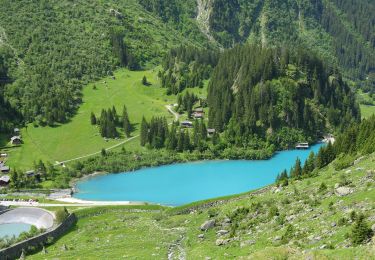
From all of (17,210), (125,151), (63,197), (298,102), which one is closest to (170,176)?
(125,151)

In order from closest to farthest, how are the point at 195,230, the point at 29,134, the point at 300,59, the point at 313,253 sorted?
the point at 313,253 < the point at 195,230 < the point at 29,134 < the point at 300,59

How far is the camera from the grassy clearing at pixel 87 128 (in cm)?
14075

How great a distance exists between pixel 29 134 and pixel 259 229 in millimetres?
117988

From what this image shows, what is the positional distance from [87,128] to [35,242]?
283ft

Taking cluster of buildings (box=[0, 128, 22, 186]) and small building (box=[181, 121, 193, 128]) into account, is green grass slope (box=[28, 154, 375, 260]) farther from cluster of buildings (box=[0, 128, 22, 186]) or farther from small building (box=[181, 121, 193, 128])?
Result: small building (box=[181, 121, 193, 128])

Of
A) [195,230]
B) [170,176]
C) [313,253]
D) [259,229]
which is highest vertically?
[313,253]

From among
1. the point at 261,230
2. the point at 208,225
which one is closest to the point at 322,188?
the point at 261,230

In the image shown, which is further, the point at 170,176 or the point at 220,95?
the point at 220,95

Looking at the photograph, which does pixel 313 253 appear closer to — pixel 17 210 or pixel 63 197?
pixel 17 210

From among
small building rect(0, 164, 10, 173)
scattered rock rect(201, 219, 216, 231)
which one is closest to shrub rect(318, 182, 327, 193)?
scattered rock rect(201, 219, 216, 231)

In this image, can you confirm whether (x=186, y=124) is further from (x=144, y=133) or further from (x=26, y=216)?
(x=26, y=216)

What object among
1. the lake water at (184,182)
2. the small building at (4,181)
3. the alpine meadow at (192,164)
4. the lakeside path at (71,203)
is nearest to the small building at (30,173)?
the alpine meadow at (192,164)

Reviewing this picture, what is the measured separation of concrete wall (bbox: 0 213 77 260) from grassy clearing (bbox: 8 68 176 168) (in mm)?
52443

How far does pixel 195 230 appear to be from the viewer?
64.5 meters
